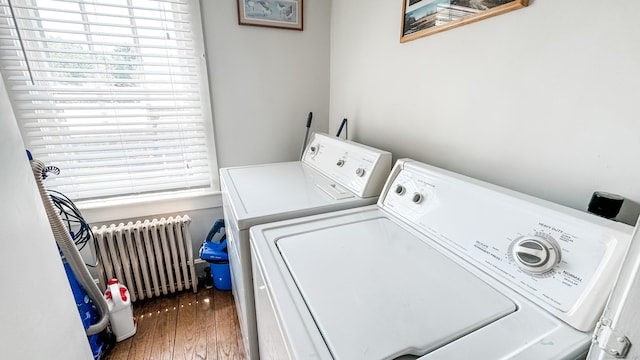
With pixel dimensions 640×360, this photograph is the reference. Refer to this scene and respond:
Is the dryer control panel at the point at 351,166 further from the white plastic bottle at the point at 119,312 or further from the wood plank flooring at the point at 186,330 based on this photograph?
the white plastic bottle at the point at 119,312

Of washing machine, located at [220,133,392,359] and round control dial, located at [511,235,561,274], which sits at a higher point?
round control dial, located at [511,235,561,274]

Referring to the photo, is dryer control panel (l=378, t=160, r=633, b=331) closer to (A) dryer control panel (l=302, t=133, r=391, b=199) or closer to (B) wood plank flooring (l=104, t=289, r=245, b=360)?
(A) dryer control panel (l=302, t=133, r=391, b=199)

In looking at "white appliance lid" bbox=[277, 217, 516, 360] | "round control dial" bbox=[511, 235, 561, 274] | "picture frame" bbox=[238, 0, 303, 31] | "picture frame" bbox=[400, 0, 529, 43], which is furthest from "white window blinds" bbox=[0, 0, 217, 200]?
"round control dial" bbox=[511, 235, 561, 274]

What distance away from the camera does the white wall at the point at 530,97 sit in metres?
0.63

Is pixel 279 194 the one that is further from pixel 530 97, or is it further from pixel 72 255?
pixel 72 255

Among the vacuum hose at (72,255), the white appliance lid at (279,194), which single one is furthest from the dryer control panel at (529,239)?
the vacuum hose at (72,255)

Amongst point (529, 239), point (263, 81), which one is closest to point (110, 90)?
point (263, 81)

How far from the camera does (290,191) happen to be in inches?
48.0

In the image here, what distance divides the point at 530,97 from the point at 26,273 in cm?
157

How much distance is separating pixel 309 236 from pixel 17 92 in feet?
5.90

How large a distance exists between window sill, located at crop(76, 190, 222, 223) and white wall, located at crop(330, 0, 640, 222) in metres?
1.33

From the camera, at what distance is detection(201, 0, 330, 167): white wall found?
5.65 feet

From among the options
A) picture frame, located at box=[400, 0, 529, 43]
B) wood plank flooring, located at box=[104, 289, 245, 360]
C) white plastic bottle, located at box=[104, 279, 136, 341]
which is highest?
picture frame, located at box=[400, 0, 529, 43]

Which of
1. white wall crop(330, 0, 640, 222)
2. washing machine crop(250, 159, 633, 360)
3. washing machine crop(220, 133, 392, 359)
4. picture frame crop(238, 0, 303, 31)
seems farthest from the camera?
picture frame crop(238, 0, 303, 31)
